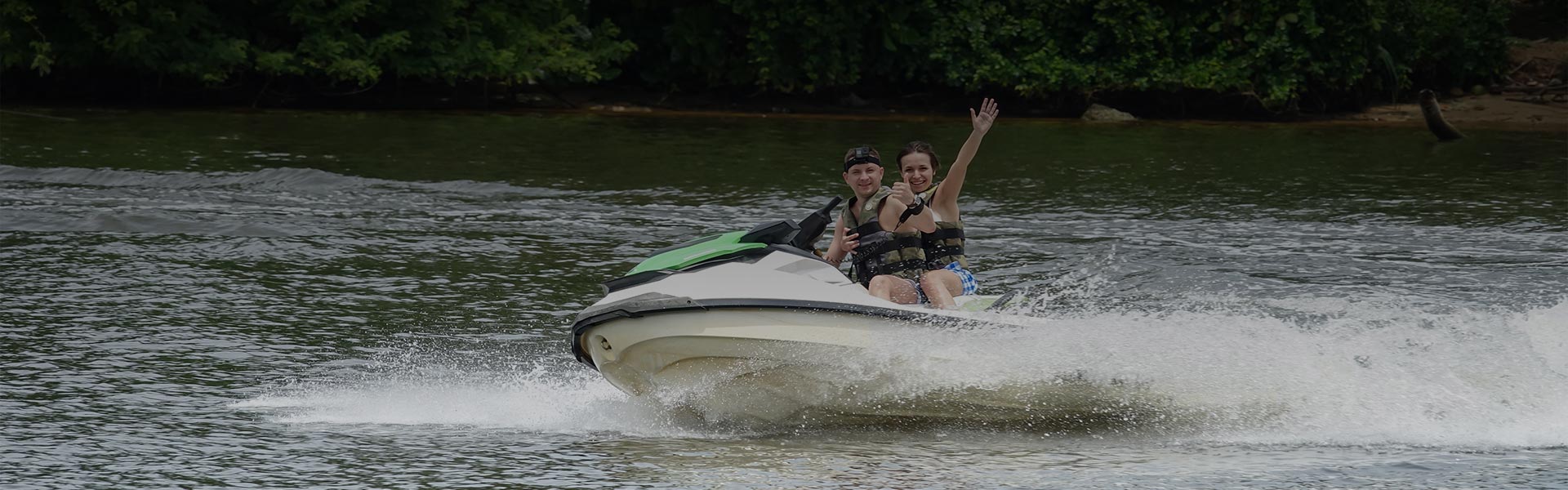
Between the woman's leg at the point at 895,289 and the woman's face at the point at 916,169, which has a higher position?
the woman's face at the point at 916,169

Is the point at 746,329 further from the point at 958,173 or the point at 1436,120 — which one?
the point at 1436,120

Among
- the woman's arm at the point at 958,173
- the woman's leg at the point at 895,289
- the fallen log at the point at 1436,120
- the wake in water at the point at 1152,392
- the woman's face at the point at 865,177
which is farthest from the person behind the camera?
the fallen log at the point at 1436,120

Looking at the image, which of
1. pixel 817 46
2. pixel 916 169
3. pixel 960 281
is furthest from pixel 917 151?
pixel 817 46

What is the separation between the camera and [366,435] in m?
6.06

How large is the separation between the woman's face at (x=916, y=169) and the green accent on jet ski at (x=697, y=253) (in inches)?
23.9

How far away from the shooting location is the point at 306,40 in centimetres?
2198

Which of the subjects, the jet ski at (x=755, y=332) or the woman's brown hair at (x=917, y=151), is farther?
the woman's brown hair at (x=917, y=151)

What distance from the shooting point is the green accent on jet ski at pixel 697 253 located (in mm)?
6035

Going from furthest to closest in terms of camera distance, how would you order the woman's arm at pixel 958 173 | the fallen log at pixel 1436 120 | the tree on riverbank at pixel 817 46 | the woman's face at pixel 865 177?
the tree on riverbank at pixel 817 46
the fallen log at pixel 1436 120
the woman's arm at pixel 958 173
the woman's face at pixel 865 177

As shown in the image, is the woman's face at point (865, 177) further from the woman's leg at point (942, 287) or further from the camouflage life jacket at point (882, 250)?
the woman's leg at point (942, 287)

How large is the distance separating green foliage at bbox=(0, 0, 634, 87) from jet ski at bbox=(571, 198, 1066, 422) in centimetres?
1638

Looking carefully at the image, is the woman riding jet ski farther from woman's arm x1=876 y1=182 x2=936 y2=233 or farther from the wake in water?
woman's arm x1=876 y1=182 x2=936 y2=233

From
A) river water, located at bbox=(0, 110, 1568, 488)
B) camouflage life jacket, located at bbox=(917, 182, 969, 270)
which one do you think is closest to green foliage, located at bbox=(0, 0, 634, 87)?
river water, located at bbox=(0, 110, 1568, 488)

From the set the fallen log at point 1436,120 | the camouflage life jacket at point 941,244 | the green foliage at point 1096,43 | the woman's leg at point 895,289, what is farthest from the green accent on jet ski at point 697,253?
the green foliage at point 1096,43
